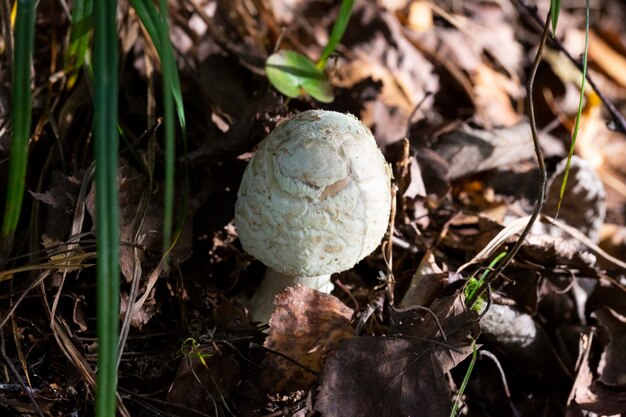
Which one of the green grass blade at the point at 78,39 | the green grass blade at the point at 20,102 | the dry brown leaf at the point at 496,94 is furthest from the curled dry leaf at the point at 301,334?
the dry brown leaf at the point at 496,94

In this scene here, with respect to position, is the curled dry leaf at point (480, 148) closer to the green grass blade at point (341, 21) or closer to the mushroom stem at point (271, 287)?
the green grass blade at point (341, 21)

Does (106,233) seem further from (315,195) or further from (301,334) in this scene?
(301,334)

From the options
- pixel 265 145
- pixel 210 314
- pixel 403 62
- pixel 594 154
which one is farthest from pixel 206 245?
pixel 594 154

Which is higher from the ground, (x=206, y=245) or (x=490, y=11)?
(x=490, y=11)

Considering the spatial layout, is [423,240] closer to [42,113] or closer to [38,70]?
[42,113]

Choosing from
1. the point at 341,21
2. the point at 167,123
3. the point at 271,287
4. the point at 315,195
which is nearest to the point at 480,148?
the point at 341,21

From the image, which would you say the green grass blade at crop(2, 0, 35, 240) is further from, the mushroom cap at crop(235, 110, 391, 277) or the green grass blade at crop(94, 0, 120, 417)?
the mushroom cap at crop(235, 110, 391, 277)

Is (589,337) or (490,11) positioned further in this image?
(490,11)
